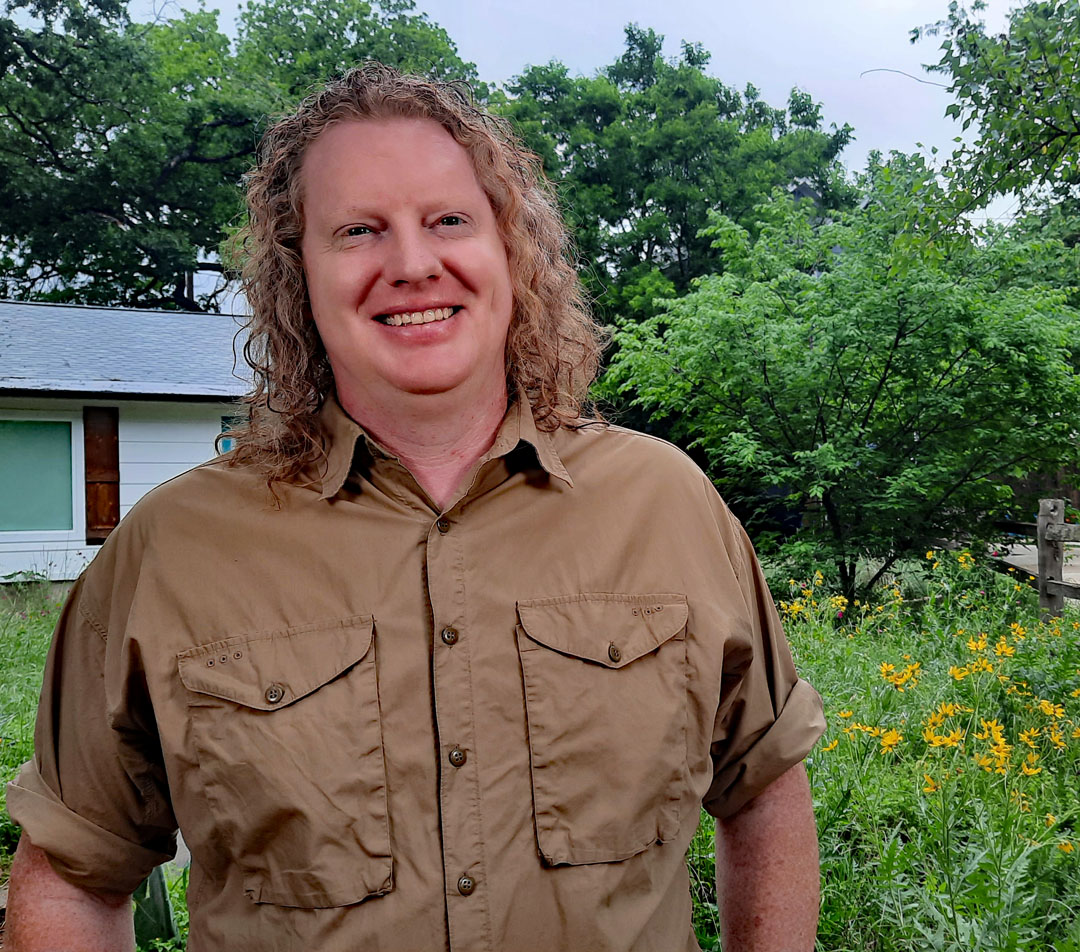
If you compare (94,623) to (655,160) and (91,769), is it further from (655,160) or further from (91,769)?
(655,160)

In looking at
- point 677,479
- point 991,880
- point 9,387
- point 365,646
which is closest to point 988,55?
point 991,880

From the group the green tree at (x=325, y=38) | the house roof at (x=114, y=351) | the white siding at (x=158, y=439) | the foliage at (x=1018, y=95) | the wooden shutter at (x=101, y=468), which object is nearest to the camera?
the foliage at (x=1018, y=95)

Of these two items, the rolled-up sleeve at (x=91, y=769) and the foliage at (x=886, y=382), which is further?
the foliage at (x=886, y=382)

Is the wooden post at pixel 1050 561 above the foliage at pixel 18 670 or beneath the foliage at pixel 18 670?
above

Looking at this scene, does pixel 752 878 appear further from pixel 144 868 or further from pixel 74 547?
pixel 74 547

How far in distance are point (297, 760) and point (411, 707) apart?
0.17m

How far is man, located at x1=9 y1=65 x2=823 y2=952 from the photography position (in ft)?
4.26

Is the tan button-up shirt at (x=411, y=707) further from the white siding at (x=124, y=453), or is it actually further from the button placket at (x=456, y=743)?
the white siding at (x=124, y=453)

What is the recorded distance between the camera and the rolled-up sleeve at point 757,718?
58.8 inches

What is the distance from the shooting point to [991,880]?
91.9 inches

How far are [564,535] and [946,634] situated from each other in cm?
521

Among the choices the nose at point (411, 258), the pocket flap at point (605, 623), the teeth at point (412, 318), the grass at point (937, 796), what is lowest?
the grass at point (937, 796)

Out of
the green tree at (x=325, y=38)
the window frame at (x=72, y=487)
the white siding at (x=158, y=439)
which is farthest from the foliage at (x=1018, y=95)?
the green tree at (x=325, y=38)

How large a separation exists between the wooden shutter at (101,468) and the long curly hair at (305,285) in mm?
11423
